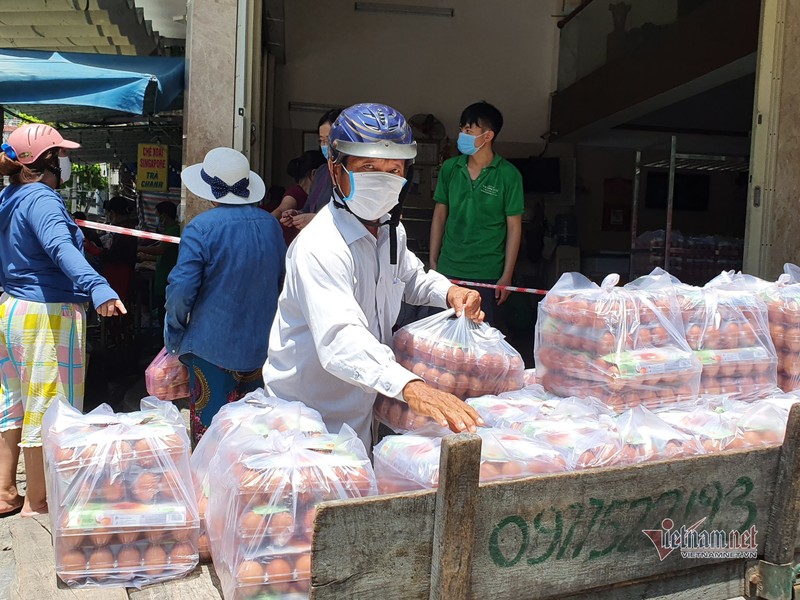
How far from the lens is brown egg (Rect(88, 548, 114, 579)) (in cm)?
184

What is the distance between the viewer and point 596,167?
10.7 metres

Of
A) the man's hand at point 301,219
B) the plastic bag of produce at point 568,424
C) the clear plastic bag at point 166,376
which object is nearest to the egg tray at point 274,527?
the plastic bag of produce at point 568,424

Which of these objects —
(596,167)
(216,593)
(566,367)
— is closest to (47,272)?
(216,593)

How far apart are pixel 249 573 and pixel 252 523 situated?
0.11 metres

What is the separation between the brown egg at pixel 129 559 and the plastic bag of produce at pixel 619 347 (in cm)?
149

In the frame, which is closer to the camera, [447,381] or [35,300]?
[447,381]

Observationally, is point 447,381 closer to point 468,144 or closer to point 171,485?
point 171,485

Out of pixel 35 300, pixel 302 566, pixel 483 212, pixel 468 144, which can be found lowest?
pixel 302 566

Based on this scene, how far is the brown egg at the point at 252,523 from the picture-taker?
1704 millimetres

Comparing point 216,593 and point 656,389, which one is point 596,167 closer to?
point 656,389

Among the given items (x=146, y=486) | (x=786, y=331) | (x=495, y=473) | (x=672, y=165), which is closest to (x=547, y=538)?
(x=495, y=473)

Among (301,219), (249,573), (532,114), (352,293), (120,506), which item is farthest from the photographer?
(532,114)

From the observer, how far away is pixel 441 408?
1.86 metres

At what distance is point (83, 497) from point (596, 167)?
9.86 m
